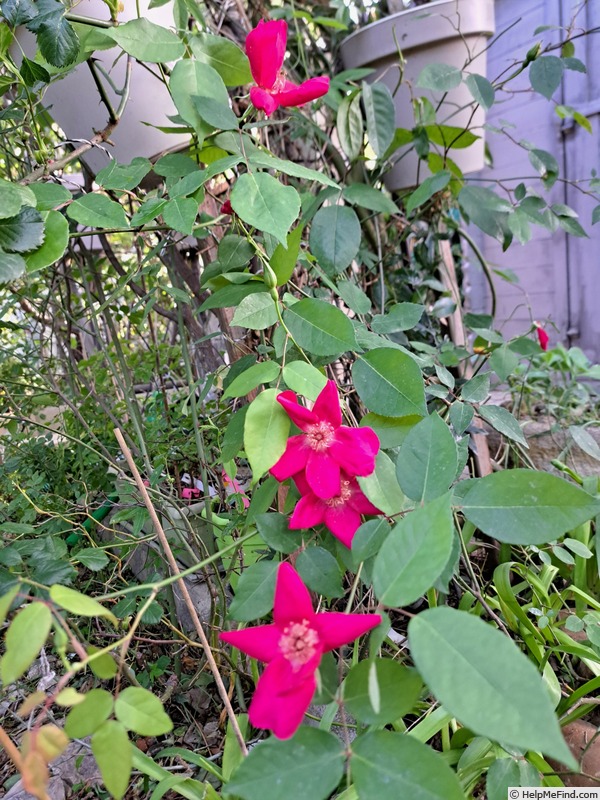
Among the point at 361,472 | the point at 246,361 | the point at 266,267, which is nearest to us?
the point at 361,472

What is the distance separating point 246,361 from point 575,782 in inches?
26.9

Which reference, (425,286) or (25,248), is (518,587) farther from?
(25,248)

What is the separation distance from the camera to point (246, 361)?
0.66 meters

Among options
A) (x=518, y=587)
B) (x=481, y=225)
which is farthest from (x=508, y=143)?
(x=518, y=587)

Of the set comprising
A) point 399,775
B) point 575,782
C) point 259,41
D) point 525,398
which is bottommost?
point 575,782

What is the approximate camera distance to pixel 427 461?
0.39 m

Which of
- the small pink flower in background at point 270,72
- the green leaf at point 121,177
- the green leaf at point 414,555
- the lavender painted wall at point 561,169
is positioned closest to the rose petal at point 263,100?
the small pink flower in background at point 270,72

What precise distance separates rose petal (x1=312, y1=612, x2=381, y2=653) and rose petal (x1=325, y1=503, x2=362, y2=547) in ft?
0.34

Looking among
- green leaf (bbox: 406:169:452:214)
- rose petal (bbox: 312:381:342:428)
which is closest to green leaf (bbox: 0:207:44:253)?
rose petal (bbox: 312:381:342:428)

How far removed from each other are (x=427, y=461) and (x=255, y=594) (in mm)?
174

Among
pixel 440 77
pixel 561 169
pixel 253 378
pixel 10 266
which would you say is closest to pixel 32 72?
pixel 10 266

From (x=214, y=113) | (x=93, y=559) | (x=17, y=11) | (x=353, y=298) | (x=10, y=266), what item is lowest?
(x=93, y=559)

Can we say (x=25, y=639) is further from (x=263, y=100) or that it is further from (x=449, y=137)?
(x=449, y=137)

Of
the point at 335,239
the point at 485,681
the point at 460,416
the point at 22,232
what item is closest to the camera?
the point at 485,681
